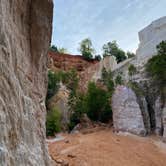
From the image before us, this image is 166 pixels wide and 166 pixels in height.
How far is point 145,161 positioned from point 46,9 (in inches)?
253

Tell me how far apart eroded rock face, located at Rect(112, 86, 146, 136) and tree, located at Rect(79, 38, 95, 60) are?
1720 cm

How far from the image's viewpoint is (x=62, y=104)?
16.6 metres

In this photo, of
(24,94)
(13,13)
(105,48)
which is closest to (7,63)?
(24,94)

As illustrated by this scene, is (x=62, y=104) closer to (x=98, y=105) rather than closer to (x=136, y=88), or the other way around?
(x=98, y=105)

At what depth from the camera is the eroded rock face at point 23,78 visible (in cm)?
276

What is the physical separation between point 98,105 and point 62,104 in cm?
280

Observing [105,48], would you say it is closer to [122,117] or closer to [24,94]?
[122,117]

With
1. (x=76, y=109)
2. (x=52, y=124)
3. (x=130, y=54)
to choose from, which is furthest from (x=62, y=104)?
(x=130, y=54)

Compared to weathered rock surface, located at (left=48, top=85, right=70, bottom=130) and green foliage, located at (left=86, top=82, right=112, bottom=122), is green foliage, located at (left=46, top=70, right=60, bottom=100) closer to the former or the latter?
weathered rock surface, located at (left=48, top=85, right=70, bottom=130)

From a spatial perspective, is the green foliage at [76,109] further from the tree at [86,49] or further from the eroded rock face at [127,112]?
the tree at [86,49]

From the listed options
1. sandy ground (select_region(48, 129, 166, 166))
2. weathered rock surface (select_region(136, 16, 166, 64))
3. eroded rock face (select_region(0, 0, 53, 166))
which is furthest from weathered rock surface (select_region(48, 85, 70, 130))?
eroded rock face (select_region(0, 0, 53, 166))

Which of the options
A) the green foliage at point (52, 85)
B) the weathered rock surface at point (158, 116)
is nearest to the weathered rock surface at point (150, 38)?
the green foliage at point (52, 85)

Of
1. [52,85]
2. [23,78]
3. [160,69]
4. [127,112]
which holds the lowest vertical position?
[127,112]

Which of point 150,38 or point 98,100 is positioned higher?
point 150,38
